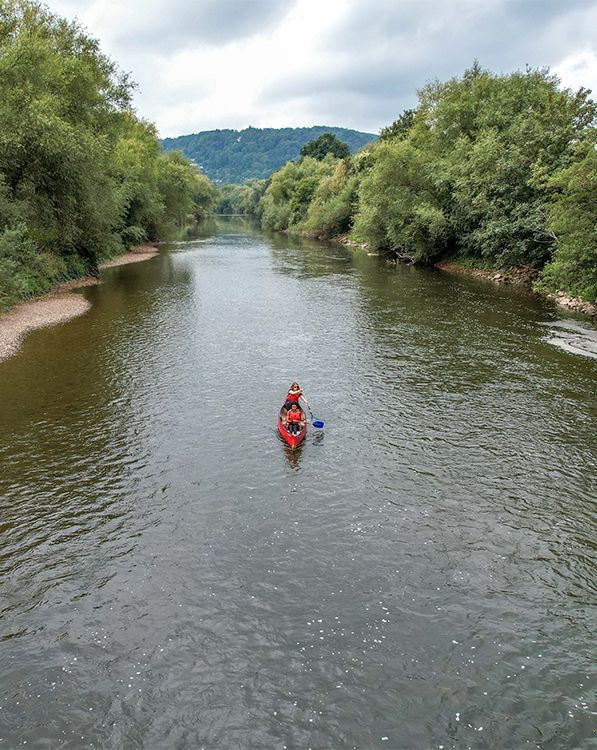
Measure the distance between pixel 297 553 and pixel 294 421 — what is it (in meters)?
6.11

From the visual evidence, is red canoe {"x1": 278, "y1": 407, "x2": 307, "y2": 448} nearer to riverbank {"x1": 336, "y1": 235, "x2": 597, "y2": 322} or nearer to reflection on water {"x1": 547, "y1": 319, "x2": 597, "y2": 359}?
reflection on water {"x1": 547, "y1": 319, "x2": 597, "y2": 359}

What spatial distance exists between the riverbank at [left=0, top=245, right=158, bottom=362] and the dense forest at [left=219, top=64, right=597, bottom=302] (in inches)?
1287

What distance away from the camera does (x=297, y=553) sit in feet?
41.0

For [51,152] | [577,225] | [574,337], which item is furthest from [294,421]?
[51,152]

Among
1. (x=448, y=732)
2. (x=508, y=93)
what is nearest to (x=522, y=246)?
(x=508, y=93)

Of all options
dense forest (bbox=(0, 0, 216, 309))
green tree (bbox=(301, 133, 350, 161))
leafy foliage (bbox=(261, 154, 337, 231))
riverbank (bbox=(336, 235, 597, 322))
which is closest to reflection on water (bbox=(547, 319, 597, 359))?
riverbank (bbox=(336, 235, 597, 322))

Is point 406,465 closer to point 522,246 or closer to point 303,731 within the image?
point 303,731

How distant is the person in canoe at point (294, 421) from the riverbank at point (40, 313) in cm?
1644

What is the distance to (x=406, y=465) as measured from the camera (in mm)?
16562

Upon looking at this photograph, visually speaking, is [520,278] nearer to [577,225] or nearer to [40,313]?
[577,225]

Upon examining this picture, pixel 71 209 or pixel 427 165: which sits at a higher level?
pixel 427 165

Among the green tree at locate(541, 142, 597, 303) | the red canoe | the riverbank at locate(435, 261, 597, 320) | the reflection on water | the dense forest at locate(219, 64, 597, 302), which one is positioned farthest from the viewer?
the riverbank at locate(435, 261, 597, 320)

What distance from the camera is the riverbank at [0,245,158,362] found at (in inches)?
1108

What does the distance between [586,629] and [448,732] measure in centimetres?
404
